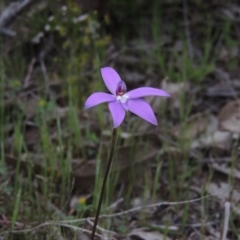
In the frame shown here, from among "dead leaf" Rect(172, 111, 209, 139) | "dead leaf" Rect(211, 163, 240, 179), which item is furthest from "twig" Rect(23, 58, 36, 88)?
"dead leaf" Rect(211, 163, 240, 179)

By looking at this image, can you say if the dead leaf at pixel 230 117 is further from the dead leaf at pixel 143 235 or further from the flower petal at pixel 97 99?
the flower petal at pixel 97 99

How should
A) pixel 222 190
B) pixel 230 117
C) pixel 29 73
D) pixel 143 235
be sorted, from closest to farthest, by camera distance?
pixel 143 235 < pixel 222 190 < pixel 230 117 < pixel 29 73

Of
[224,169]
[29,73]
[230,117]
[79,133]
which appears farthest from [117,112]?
[29,73]

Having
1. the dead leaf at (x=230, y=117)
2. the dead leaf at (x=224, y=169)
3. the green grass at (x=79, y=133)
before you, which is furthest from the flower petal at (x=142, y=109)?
the dead leaf at (x=230, y=117)

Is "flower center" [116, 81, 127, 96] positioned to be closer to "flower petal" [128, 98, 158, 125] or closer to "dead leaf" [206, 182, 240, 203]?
"flower petal" [128, 98, 158, 125]

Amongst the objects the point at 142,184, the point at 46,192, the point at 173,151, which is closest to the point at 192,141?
the point at 173,151

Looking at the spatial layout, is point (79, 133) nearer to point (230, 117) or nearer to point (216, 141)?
point (216, 141)

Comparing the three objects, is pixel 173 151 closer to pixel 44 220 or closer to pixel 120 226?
pixel 120 226
